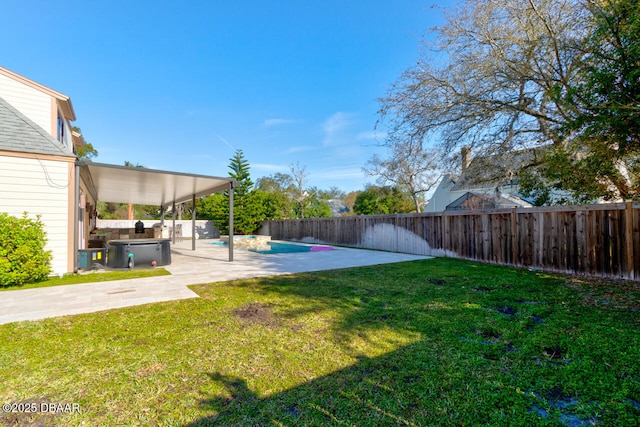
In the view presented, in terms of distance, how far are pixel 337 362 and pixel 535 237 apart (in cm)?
694

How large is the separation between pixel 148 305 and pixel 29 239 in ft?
11.9

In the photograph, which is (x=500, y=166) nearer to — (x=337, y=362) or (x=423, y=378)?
(x=423, y=378)

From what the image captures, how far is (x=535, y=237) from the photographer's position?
7086mm

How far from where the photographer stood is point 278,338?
3.07 metres

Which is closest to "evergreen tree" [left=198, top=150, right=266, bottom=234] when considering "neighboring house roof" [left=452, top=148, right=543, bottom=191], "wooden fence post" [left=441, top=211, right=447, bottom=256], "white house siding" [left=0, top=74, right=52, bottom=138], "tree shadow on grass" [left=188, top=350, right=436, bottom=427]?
"white house siding" [left=0, top=74, right=52, bottom=138]

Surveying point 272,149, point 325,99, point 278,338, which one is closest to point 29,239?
point 278,338

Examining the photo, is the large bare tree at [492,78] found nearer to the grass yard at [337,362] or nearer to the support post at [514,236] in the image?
the support post at [514,236]

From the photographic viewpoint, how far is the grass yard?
1.85 meters

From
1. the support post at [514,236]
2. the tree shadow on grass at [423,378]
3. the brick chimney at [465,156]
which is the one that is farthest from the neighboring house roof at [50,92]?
the support post at [514,236]

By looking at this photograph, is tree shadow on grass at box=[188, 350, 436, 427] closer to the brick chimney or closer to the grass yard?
the grass yard

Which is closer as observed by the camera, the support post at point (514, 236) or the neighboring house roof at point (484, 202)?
the support post at point (514, 236)

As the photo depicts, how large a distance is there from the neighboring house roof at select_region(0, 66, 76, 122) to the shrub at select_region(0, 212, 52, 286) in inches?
152

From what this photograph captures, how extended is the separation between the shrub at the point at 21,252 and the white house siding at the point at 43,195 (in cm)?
40

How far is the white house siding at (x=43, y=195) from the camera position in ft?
20.0
